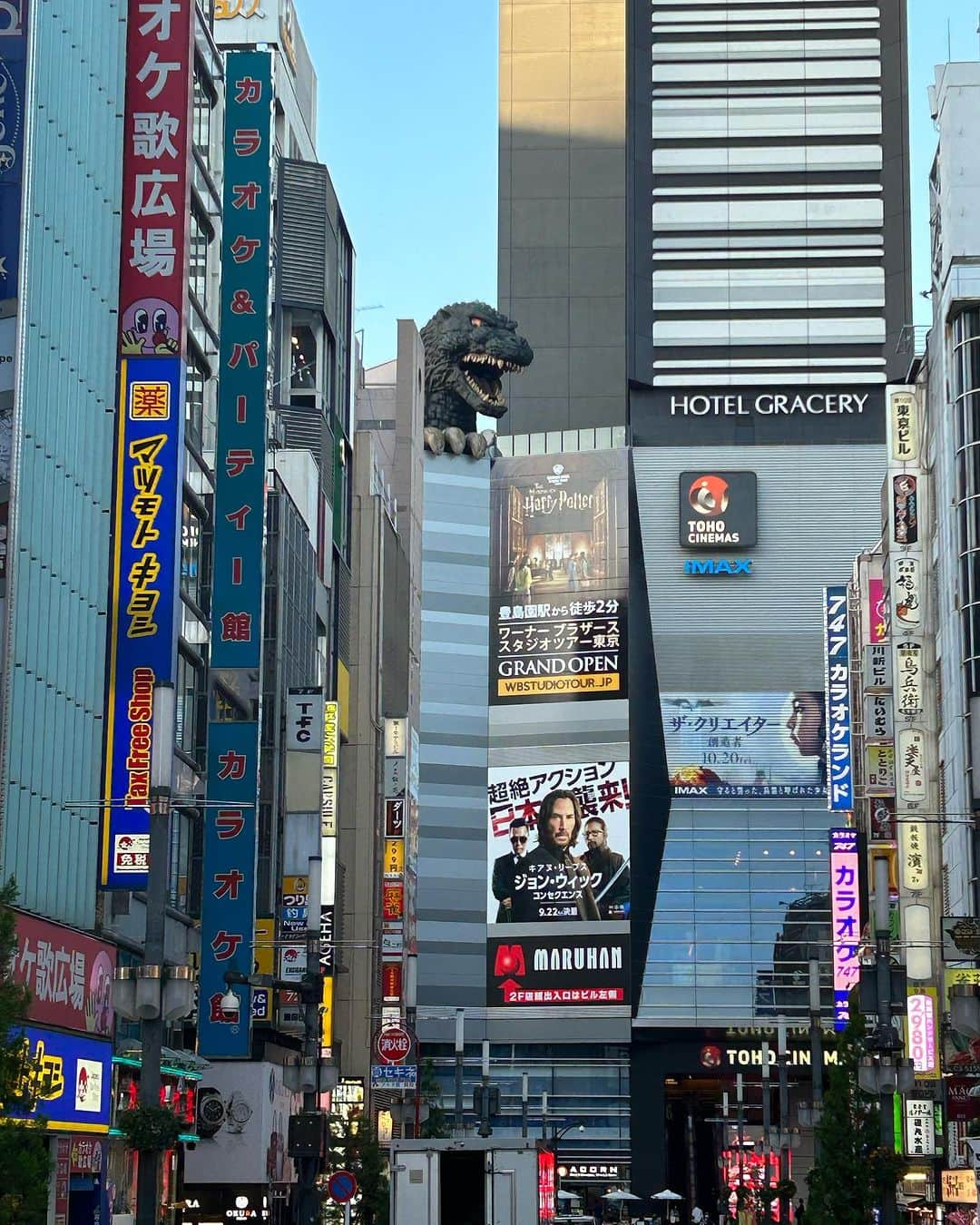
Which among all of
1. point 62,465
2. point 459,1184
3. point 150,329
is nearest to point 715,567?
point 150,329

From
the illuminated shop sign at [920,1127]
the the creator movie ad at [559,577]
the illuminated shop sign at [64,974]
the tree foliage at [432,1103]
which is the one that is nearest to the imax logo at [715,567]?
the the creator movie ad at [559,577]

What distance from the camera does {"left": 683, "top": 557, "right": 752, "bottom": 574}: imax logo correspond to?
476 feet

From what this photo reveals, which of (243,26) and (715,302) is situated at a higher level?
(715,302)

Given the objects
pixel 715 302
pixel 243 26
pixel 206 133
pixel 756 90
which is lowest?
pixel 206 133

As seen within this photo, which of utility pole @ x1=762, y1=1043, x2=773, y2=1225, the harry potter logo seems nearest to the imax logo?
the harry potter logo

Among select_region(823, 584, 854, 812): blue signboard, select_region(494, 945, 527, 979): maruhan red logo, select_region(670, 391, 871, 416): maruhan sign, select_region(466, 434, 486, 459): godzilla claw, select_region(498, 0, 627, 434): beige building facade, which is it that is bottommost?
select_region(494, 945, 527, 979): maruhan red logo

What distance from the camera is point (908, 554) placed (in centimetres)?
7388

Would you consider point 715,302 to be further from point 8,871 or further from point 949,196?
point 8,871

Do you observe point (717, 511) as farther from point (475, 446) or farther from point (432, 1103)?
point (432, 1103)

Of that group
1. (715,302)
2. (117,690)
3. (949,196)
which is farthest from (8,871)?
(715,302)

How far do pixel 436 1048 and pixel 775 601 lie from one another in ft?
118

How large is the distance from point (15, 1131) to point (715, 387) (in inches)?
5158

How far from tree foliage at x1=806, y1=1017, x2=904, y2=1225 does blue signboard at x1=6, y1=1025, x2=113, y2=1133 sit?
17496 mm

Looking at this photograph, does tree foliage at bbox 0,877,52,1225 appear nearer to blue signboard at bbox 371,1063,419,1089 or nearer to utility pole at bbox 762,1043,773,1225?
blue signboard at bbox 371,1063,419,1089
